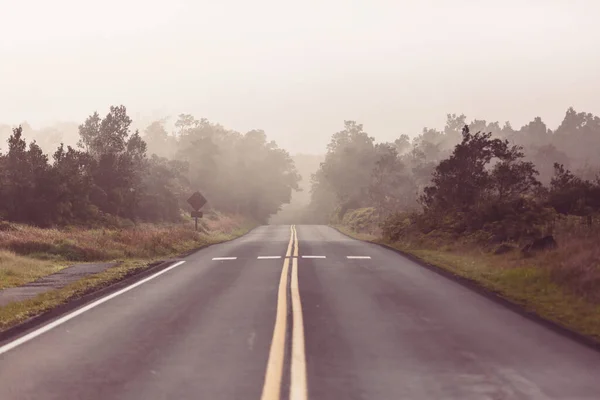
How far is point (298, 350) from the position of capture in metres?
6.50

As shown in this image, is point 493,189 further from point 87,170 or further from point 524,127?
point 524,127

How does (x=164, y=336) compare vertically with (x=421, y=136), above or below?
below

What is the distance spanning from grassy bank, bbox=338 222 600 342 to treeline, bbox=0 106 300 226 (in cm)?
1959

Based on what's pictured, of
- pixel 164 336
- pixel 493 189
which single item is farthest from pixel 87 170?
pixel 164 336

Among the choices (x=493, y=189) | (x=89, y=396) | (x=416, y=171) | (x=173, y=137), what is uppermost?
(x=173, y=137)

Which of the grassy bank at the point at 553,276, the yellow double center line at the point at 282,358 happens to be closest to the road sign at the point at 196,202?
the grassy bank at the point at 553,276

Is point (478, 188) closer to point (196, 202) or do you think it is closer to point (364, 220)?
point (196, 202)

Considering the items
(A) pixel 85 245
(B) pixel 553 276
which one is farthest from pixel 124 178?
(B) pixel 553 276

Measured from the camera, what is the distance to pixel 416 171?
8325cm

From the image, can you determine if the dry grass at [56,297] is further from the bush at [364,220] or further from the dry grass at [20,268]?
the bush at [364,220]

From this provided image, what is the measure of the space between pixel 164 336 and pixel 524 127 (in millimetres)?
152825

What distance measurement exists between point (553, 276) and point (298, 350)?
750 cm

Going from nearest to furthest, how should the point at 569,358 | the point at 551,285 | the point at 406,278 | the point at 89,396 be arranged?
the point at 89,396, the point at 569,358, the point at 551,285, the point at 406,278

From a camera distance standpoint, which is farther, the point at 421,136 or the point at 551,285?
the point at 421,136
